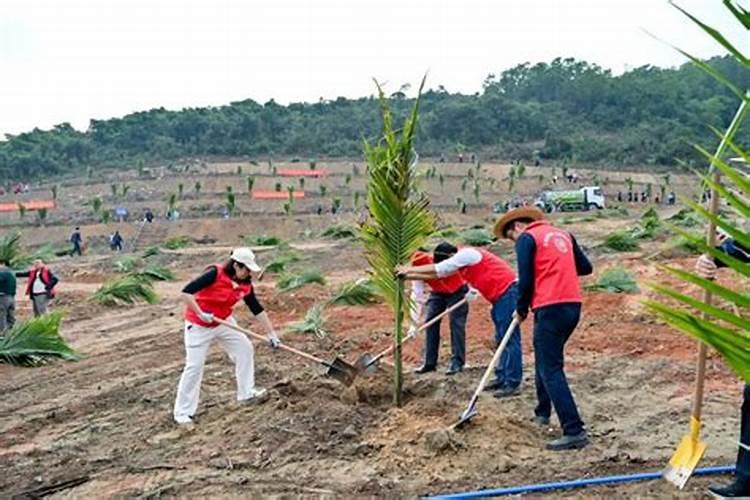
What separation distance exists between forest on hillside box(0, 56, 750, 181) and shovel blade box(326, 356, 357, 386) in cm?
7064

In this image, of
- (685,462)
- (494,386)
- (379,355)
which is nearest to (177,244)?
(379,355)

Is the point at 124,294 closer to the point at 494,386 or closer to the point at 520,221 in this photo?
the point at 494,386

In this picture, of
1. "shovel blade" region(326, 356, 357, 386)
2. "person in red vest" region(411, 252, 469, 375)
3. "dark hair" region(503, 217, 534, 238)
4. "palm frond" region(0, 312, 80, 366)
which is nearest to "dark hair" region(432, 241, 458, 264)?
"person in red vest" region(411, 252, 469, 375)

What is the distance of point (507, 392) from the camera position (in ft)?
26.3

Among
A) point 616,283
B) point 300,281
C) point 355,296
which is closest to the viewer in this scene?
point 616,283

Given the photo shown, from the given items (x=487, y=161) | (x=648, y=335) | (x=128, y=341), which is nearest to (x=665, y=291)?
(x=648, y=335)

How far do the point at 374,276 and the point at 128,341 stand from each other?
715cm

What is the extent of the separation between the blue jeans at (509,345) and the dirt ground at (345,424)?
0.23m

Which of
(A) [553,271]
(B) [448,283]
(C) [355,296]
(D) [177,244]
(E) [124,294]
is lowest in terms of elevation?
(D) [177,244]

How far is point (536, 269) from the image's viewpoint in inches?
244

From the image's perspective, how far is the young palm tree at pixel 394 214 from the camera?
700 cm

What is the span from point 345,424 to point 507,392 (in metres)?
1.63

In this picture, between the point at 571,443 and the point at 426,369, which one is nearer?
the point at 571,443

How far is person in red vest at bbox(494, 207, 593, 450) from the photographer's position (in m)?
6.09
